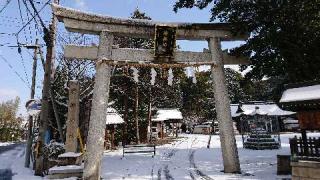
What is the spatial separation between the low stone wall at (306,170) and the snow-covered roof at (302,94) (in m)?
2.15

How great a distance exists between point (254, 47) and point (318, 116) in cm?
410

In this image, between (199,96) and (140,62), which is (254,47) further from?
(199,96)

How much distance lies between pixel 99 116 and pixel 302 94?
772 cm

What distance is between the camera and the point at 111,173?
45.2ft

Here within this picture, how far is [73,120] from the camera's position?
42.8 feet

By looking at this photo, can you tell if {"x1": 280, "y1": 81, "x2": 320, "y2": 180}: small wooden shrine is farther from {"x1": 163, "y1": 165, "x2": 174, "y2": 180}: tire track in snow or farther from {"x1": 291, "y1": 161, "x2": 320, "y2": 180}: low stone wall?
{"x1": 163, "y1": 165, "x2": 174, "y2": 180}: tire track in snow

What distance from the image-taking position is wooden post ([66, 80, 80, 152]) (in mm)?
12859

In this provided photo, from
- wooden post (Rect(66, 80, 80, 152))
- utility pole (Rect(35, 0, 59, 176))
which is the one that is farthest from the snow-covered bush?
wooden post (Rect(66, 80, 80, 152))

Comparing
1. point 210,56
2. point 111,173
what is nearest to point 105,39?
point 210,56

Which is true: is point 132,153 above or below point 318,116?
below

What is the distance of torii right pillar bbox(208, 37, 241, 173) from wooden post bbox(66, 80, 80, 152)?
249 inches

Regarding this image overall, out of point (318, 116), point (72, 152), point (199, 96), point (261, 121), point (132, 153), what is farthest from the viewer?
point (199, 96)

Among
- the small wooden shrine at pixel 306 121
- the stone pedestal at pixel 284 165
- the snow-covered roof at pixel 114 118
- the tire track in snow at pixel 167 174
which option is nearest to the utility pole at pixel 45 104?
the tire track in snow at pixel 167 174

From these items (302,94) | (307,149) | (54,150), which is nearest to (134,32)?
(302,94)
